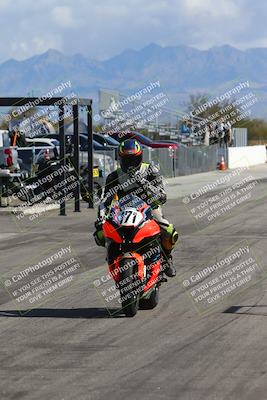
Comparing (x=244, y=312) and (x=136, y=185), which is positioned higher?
(x=136, y=185)

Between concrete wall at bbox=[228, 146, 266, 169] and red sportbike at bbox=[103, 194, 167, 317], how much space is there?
38721 millimetres

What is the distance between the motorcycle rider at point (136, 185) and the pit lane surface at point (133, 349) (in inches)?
35.0

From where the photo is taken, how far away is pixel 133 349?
7809 mm

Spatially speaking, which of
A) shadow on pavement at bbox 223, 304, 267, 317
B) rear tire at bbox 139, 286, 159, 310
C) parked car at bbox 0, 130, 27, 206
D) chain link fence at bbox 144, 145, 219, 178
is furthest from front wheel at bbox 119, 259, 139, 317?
chain link fence at bbox 144, 145, 219, 178

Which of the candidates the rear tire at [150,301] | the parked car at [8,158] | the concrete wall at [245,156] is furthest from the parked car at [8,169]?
the concrete wall at [245,156]

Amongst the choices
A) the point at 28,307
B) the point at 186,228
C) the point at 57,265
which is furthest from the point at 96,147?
the point at 28,307

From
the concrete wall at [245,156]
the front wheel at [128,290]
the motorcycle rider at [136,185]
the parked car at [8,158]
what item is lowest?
the concrete wall at [245,156]

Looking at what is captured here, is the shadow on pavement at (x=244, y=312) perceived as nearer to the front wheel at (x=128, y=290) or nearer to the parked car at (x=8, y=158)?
the front wheel at (x=128, y=290)

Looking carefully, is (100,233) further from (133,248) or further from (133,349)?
(133,349)

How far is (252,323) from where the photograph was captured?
349 inches

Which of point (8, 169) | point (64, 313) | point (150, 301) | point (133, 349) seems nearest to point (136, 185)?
point (150, 301)

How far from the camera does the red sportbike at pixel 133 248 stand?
905 cm

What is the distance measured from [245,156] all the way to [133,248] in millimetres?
42611

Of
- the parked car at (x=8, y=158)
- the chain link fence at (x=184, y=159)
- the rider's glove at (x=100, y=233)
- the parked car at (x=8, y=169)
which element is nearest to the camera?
the rider's glove at (x=100, y=233)
